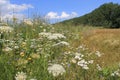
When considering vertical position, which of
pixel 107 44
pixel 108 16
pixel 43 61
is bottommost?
pixel 107 44

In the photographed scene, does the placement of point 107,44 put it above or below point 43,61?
below

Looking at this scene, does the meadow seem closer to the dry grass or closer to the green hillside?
the dry grass

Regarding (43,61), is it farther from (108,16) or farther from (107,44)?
(108,16)

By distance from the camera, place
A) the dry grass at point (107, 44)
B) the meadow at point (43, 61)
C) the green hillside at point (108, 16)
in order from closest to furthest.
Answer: the meadow at point (43, 61) < the dry grass at point (107, 44) < the green hillside at point (108, 16)

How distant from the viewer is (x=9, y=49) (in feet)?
14.8

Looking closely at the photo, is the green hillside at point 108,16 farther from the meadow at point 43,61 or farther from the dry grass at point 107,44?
the meadow at point 43,61

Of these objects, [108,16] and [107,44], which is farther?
[108,16]

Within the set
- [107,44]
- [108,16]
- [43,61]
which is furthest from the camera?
[108,16]

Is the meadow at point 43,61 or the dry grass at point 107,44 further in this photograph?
the dry grass at point 107,44

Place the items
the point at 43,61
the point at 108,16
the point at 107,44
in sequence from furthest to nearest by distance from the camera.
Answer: the point at 108,16 → the point at 107,44 → the point at 43,61

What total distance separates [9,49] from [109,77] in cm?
174

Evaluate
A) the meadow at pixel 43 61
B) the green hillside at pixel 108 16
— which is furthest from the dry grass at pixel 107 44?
the green hillside at pixel 108 16

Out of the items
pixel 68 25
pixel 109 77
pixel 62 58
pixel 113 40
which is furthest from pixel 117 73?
pixel 68 25

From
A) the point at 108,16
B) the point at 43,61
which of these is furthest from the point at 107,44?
the point at 108,16
